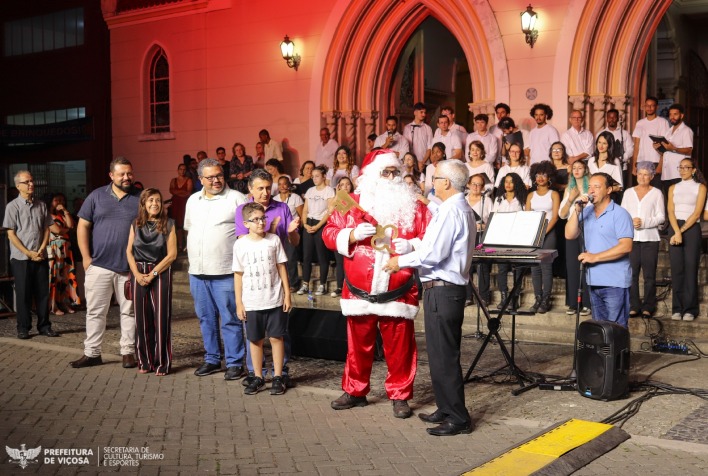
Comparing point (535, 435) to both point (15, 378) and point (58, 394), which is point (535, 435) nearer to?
point (58, 394)

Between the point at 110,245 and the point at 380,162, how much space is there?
10.2 feet

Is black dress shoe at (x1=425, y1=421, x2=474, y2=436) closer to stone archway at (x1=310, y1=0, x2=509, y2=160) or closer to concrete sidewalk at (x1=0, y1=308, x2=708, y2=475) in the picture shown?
concrete sidewalk at (x1=0, y1=308, x2=708, y2=475)

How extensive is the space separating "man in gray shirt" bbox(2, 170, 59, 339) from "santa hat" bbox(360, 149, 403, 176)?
5628 millimetres

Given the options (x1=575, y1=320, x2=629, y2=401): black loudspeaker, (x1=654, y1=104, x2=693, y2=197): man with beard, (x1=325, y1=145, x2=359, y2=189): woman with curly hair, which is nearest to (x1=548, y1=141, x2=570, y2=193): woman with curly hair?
(x1=654, y1=104, x2=693, y2=197): man with beard

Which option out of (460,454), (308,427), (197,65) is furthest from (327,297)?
(197,65)

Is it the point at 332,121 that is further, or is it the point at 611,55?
the point at 332,121

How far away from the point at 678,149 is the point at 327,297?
535 cm

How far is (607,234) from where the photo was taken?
750 cm

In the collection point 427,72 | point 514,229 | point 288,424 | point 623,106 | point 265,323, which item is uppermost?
point 427,72

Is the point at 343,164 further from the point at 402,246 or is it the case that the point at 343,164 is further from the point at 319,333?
the point at 402,246

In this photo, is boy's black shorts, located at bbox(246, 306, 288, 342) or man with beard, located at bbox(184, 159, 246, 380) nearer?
boy's black shorts, located at bbox(246, 306, 288, 342)

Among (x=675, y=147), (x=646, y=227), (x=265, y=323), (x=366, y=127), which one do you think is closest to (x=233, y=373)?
(x=265, y=323)

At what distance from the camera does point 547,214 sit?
10539mm

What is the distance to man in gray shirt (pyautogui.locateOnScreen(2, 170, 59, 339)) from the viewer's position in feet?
34.5
